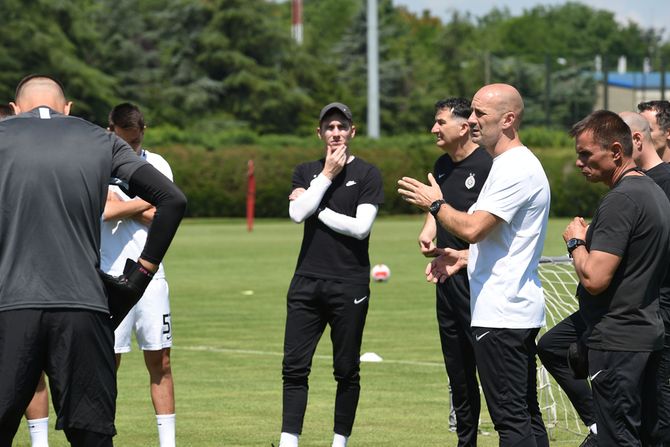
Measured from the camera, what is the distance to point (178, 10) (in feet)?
261

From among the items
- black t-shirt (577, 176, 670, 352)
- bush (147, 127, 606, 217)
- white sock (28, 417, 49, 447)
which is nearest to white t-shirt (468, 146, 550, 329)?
black t-shirt (577, 176, 670, 352)

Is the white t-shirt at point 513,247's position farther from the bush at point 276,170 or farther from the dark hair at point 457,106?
the bush at point 276,170

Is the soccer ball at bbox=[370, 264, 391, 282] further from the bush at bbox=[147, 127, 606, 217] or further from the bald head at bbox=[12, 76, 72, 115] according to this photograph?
the bush at bbox=[147, 127, 606, 217]

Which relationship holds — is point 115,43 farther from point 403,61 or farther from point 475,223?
point 475,223

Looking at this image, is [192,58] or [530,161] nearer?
[530,161]

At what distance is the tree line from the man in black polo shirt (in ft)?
190

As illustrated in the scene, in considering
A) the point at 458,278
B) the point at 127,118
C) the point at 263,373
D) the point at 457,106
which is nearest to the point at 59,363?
the point at 127,118

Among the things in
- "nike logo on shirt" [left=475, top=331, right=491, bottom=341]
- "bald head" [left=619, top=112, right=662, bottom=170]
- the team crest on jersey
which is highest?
"bald head" [left=619, top=112, right=662, bottom=170]

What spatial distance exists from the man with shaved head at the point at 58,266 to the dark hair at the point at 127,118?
2.51m

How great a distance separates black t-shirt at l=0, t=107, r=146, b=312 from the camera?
5602mm

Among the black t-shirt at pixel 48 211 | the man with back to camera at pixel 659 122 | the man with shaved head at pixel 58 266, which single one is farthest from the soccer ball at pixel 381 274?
the black t-shirt at pixel 48 211

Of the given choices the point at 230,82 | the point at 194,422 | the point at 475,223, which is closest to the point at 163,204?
the point at 475,223

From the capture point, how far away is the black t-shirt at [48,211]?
560 centimetres

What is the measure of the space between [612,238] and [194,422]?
490 centimetres
